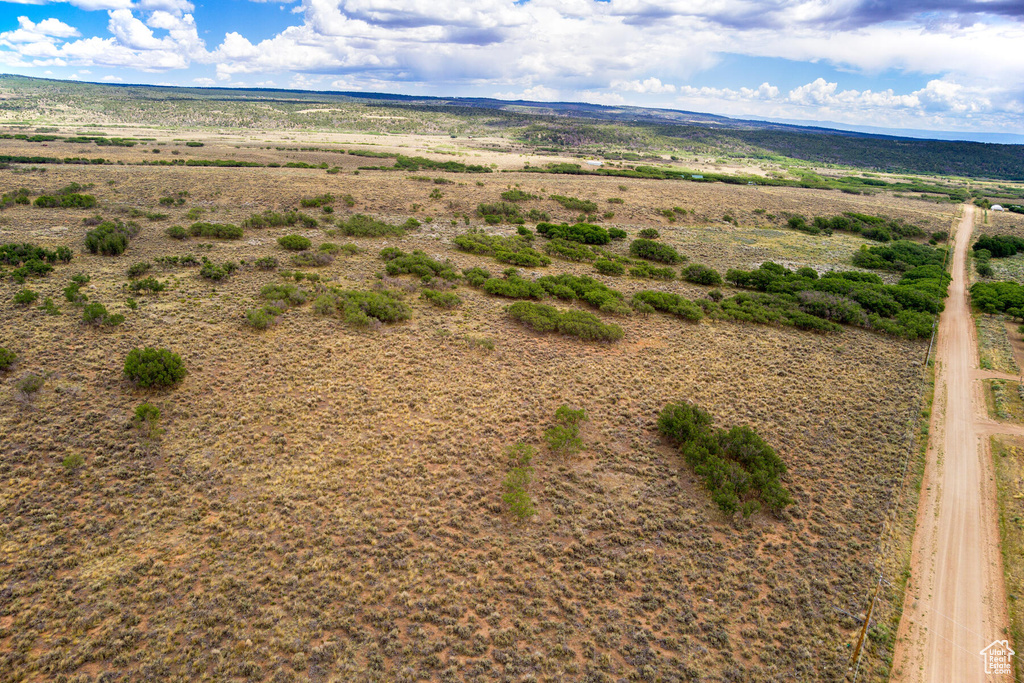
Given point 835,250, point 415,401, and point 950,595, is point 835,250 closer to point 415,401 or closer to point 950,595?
point 950,595

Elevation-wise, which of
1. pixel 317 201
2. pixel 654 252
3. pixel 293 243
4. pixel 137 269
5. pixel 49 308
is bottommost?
pixel 49 308

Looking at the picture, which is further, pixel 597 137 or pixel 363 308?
pixel 597 137

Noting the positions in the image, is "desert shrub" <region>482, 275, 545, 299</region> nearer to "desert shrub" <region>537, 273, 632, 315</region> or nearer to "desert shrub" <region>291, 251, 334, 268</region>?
"desert shrub" <region>537, 273, 632, 315</region>

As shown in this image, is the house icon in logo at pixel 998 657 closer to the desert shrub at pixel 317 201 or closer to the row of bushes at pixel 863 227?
the desert shrub at pixel 317 201

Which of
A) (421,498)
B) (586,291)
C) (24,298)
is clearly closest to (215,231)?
(24,298)

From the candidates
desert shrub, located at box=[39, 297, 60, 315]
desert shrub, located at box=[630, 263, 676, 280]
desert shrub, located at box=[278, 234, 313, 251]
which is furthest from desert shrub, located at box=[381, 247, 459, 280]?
desert shrub, located at box=[39, 297, 60, 315]

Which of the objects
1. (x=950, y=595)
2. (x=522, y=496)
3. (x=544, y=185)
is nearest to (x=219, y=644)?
(x=522, y=496)

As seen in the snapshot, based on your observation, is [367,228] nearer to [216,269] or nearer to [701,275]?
[216,269]
